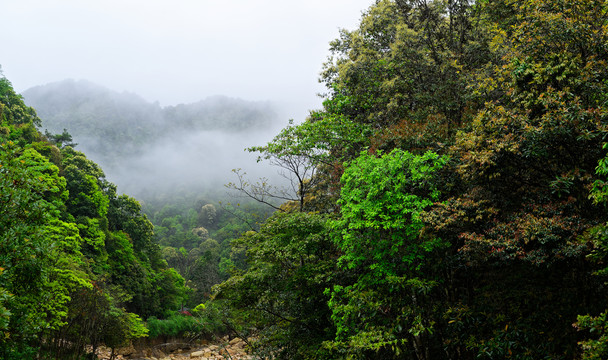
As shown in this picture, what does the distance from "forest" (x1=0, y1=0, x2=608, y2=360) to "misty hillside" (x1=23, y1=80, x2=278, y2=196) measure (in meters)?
114

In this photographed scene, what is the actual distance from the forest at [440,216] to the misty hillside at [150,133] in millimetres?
113791

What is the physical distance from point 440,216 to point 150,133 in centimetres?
17036

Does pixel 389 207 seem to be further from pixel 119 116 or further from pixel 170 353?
pixel 119 116

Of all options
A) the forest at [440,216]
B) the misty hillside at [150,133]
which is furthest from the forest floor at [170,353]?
the misty hillside at [150,133]

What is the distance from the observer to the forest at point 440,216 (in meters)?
6.25

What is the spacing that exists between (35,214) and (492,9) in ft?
45.6

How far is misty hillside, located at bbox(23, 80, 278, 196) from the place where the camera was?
12838cm

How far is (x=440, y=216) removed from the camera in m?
7.12

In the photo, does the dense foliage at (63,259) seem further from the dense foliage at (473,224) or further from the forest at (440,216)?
the dense foliage at (473,224)

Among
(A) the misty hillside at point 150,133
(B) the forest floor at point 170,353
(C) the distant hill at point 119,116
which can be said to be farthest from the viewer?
(C) the distant hill at point 119,116

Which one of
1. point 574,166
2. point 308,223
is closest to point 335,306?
point 308,223

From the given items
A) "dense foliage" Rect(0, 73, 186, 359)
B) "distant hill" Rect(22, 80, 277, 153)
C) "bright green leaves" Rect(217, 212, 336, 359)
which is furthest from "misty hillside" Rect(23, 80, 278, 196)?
"bright green leaves" Rect(217, 212, 336, 359)

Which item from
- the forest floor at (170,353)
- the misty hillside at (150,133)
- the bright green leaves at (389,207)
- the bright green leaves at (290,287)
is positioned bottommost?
the forest floor at (170,353)

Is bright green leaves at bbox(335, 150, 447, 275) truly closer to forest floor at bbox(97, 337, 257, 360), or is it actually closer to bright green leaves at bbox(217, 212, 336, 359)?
bright green leaves at bbox(217, 212, 336, 359)
